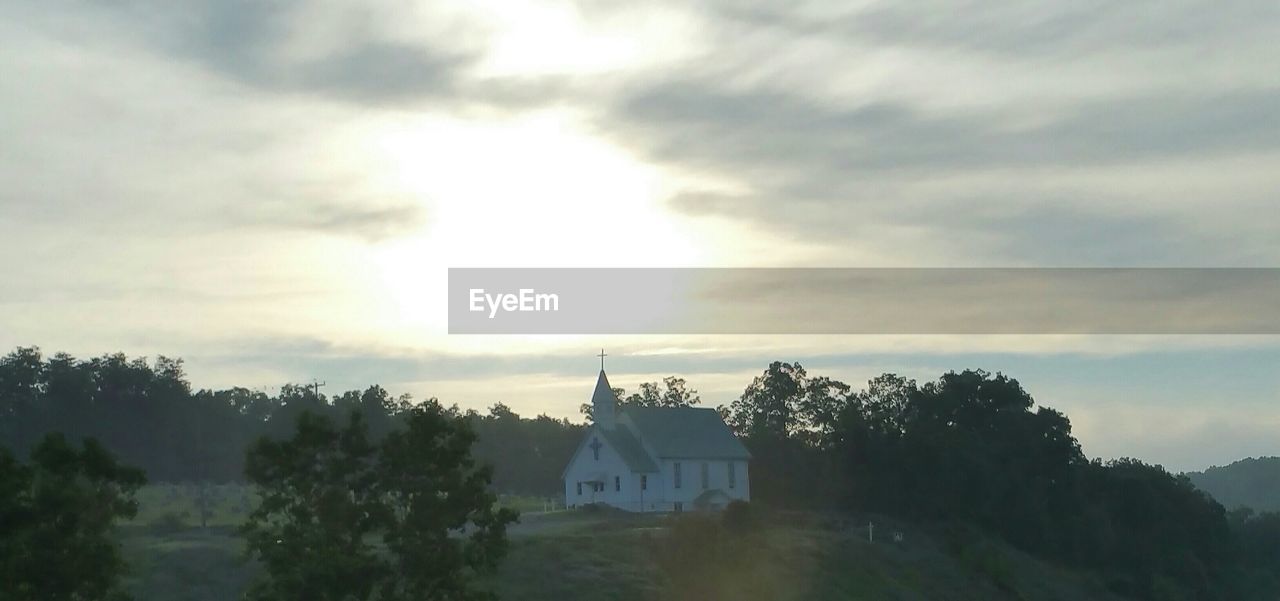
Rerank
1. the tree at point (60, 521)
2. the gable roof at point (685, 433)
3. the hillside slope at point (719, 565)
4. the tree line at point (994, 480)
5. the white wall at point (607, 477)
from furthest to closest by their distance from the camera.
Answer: the tree line at point (994, 480), the gable roof at point (685, 433), the white wall at point (607, 477), the hillside slope at point (719, 565), the tree at point (60, 521)

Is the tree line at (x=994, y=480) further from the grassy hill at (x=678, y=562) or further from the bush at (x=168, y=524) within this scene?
the bush at (x=168, y=524)

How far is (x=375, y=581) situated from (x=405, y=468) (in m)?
2.67

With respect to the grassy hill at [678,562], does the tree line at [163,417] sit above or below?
above

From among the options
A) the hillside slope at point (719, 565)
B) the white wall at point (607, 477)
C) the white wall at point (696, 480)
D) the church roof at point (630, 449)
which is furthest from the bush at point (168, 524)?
the white wall at point (696, 480)

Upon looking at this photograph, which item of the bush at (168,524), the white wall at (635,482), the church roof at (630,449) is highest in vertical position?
the church roof at (630,449)

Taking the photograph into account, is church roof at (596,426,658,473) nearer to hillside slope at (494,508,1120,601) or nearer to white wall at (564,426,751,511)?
white wall at (564,426,751,511)

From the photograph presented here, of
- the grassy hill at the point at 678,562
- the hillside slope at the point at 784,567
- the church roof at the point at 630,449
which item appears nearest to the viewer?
the grassy hill at the point at 678,562

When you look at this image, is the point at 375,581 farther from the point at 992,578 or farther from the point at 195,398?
the point at 195,398

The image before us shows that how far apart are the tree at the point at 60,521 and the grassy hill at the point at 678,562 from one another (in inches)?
622

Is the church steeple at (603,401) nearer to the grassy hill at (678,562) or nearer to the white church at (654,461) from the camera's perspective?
the white church at (654,461)

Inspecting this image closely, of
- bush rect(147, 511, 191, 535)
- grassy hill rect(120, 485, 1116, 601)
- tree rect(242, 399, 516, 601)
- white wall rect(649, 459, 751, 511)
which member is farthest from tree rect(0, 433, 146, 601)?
white wall rect(649, 459, 751, 511)

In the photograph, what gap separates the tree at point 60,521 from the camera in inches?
923

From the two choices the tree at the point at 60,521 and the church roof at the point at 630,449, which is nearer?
the tree at the point at 60,521

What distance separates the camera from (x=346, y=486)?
1160 inches
